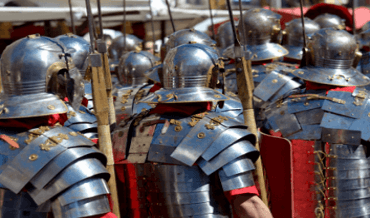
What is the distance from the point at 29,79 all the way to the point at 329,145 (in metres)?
2.57

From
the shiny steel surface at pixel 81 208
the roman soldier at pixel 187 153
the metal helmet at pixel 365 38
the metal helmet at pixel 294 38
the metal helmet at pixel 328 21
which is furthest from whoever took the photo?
the metal helmet at pixel 328 21

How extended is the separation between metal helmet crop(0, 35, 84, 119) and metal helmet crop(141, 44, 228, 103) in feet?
2.19

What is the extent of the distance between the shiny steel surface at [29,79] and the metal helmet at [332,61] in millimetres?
2561

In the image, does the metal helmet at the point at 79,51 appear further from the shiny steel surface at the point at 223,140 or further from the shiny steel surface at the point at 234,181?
the shiny steel surface at the point at 234,181

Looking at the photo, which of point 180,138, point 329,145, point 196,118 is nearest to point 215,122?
Result: point 196,118

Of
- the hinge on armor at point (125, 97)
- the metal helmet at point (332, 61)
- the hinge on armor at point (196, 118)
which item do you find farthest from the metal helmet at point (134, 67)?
the hinge on armor at point (196, 118)

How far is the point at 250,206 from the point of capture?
2916 mm

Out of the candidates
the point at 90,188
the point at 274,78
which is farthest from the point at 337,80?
the point at 90,188

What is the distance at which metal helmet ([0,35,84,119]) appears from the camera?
2.67 metres

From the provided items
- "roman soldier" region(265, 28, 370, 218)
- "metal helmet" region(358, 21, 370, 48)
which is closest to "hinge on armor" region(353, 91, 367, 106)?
"roman soldier" region(265, 28, 370, 218)

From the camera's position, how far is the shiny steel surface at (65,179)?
2445mm

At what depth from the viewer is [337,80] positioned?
4410 mm

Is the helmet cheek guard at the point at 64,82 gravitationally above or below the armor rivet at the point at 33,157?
above

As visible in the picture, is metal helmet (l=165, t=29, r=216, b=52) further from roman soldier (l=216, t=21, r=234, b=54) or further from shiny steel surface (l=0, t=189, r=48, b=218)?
shiny steel surface (l=0, t=189, r=48, b=218)
